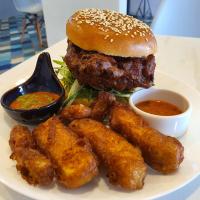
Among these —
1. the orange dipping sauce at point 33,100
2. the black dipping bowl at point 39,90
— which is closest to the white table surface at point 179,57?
the black dipping bowl at point 39,90

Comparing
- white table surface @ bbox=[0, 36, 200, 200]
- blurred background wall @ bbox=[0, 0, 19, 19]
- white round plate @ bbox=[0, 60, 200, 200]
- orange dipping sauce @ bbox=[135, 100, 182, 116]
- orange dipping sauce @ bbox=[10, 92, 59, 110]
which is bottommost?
blurred background wall @ bbox=[0, 0, 19, 19]

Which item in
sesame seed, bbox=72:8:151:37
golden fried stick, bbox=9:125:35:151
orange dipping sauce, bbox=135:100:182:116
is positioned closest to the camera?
golden fried stick, bbox=9:125:35:151

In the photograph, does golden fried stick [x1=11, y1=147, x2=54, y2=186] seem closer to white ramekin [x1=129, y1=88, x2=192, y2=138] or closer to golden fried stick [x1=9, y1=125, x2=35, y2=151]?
golden fried stick [x1=9, y1=125, x2=35, y2=151]

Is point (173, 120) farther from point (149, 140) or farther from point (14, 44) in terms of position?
point (14, 44)

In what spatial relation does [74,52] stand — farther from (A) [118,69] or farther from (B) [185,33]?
(B) [185,33]

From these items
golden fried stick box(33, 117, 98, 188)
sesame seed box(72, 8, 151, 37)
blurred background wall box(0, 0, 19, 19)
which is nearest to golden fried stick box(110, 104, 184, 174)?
golden fried stick box(33, 117, 98, 188)

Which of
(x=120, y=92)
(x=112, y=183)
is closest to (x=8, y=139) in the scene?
(x=112, y=183)
